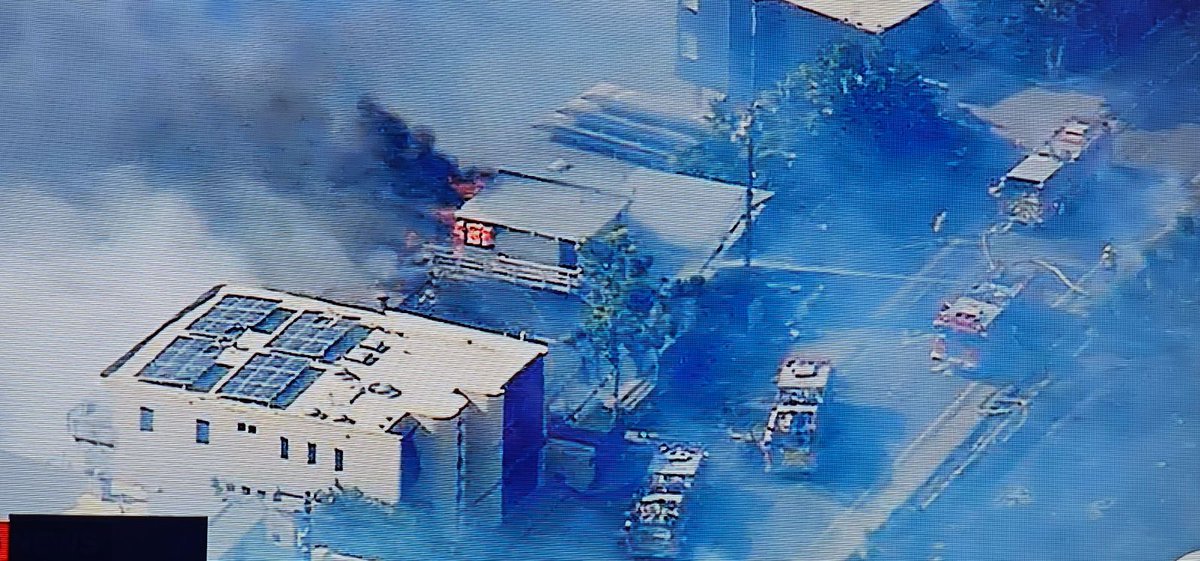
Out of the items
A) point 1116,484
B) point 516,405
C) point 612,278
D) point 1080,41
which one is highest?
point 1080,41

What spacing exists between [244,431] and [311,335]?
14 cm

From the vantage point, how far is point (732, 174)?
6.73ft

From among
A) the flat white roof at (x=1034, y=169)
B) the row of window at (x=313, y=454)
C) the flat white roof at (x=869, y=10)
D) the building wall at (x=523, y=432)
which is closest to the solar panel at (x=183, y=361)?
the row of window at (x=313, y=454)

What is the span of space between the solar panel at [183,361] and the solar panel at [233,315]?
18 millimetres

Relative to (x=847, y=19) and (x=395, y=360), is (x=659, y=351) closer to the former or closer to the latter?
(x=395, y=360)

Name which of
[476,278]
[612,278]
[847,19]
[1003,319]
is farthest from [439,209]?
[1003,319]

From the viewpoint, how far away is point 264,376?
6.37 ft

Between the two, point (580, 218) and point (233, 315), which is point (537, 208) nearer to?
point (580, 218)

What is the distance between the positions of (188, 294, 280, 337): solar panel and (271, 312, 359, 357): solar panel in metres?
0.04

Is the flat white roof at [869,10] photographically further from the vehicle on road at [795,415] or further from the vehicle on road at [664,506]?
the vehicle on road at [664,506]

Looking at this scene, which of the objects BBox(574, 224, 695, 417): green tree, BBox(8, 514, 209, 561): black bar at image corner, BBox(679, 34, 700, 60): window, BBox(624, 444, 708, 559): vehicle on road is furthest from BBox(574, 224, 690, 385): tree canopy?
BBox(8, 514, 209, 561): black bar at image corner

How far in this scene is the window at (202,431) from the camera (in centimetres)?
192

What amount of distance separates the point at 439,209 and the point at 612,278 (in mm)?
237

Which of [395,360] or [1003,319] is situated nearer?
[395,360]
